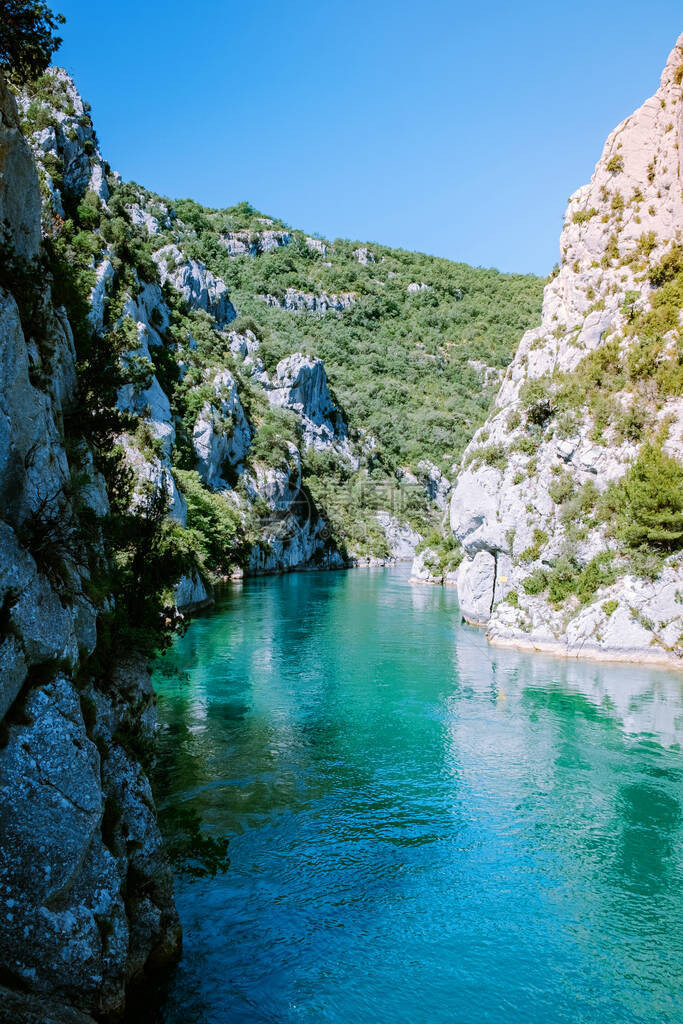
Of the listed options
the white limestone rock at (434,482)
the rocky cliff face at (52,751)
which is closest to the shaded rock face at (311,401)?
the white limestone rock at (434,482)

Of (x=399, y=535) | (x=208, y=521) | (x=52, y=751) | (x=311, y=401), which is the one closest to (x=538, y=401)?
(x=208, y=521)

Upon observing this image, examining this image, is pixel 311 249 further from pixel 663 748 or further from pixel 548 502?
pixel 663 748

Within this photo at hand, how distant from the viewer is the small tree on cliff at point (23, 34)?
11609mm

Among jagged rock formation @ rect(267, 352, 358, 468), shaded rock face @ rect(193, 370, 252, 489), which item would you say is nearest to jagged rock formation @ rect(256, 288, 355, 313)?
jagged rock formation @ rect(267, 352, 358, 468)

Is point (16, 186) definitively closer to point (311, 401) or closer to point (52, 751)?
point (52, 751)

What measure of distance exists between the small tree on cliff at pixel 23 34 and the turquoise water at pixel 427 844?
12.7m

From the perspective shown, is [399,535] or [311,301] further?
[311,301]

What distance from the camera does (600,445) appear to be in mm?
35656

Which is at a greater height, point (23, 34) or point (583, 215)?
point (583, 215)

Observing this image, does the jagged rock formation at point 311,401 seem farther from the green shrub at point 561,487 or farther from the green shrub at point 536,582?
the green shrub at point 536,582

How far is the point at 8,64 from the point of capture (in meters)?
12.7

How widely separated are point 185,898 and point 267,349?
98745 millimetres

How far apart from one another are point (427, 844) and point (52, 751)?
9.50 metres

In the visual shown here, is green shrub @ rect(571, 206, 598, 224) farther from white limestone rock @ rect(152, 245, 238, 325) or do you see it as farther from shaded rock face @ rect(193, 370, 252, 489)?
white limestone rock @ rect(152, 245, 238, 325)
